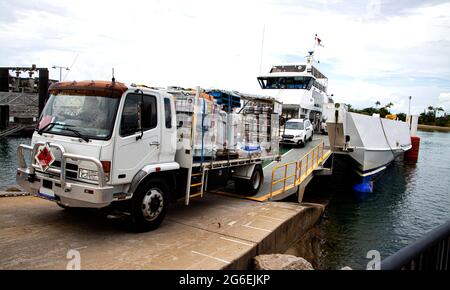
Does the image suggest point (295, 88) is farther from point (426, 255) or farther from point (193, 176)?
point (426, 255)

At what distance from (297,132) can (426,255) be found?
1793 centimetres

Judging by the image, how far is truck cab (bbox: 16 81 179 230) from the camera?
545 cm

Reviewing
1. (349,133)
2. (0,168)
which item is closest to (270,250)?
(349,133)

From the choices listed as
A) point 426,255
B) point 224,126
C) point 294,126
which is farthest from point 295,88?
point 426,255

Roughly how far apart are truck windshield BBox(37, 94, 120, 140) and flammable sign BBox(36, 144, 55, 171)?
334mm

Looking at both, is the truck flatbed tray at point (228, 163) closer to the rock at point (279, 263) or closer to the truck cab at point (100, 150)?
the truck cab at point (100, 150)

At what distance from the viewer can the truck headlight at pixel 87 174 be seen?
5.36 meters

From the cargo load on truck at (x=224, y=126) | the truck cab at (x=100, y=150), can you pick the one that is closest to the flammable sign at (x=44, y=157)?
the truck cab at (x=100, y=150)

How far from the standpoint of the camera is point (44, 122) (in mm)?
6137

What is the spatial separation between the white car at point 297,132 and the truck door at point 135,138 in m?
13.3

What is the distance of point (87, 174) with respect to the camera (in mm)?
5406
